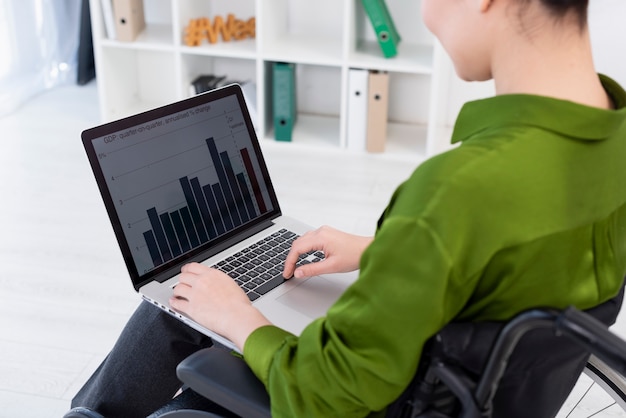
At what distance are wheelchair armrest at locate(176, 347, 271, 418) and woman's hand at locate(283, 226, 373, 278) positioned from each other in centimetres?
28

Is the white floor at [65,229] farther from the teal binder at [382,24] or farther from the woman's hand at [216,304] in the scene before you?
the woman's hand at [216,304]

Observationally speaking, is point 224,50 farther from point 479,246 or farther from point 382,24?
point 479,246

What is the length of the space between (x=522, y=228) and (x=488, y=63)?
0.72ft

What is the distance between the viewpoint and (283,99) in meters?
3.47

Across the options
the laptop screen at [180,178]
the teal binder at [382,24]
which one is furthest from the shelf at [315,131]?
the laptop screen at [180,178]

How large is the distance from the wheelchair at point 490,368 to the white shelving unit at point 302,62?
92.7 inches

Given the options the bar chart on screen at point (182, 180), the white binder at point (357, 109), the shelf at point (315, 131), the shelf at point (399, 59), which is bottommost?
the shelf at point (315, 131)

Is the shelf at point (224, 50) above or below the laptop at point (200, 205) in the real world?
Result: below

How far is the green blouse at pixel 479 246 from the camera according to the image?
892mm

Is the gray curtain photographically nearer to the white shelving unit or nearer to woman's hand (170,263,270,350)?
the white shelving unit

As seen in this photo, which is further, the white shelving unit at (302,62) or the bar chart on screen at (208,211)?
the white shelving unit at (302,62)

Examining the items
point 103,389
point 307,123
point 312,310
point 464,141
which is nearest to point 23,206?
point 307,123

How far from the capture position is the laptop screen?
1.37 m

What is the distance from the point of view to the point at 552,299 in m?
0.97
